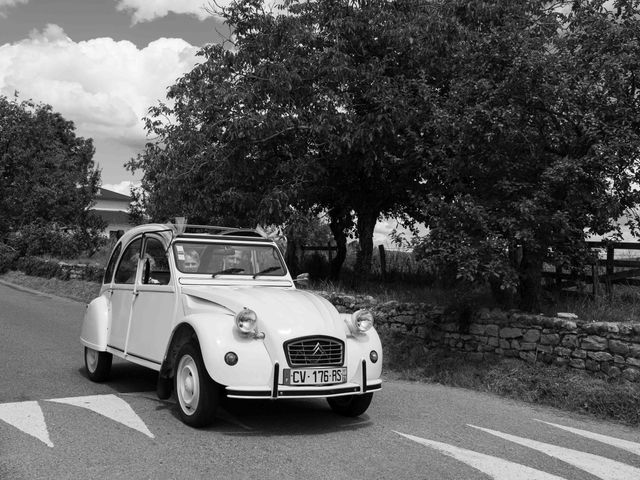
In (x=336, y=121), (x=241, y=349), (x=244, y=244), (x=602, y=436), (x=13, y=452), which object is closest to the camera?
(x=13, y=452)

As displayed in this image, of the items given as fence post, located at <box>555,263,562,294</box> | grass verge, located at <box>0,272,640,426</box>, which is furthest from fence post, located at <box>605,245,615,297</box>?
grass verge, located at <box>0,272,640,426</box>

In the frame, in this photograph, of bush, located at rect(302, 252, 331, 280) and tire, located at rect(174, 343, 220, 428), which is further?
bush, located at rect(302, 252, 331, 280)

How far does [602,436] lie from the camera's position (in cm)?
649

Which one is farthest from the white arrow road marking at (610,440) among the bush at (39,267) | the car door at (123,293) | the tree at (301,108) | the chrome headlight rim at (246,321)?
the bush at (39,267)

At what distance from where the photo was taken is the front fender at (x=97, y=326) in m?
7.84

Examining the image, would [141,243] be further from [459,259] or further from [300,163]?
[300,163]

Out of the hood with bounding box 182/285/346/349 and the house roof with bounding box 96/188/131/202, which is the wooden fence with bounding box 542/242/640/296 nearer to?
the hood with bounding box 182/285/346/349

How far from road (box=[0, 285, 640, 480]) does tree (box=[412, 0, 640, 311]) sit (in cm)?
239

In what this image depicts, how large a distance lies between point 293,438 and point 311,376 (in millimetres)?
599

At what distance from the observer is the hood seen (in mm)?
5758

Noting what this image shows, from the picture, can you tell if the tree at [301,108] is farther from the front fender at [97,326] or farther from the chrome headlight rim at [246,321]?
the chrome headlight rim at [246,321]

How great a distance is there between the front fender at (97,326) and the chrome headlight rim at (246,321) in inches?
113

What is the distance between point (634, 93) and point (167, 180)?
33.1 ft

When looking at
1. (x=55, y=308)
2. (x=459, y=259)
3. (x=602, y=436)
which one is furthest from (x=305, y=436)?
(x=55, y=308)
